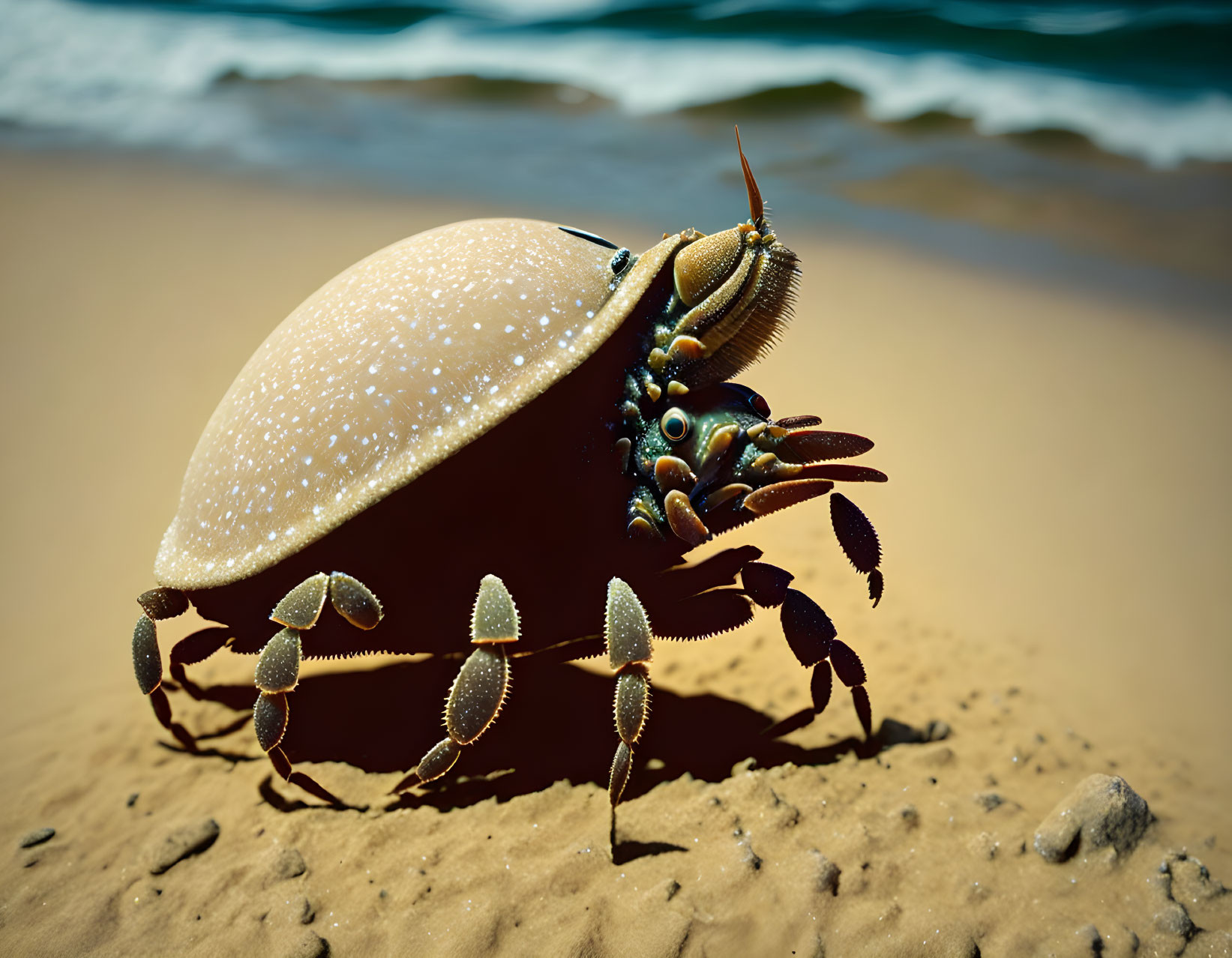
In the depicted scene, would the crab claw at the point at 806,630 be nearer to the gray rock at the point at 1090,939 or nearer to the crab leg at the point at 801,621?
the crab leg at the point at 801,621

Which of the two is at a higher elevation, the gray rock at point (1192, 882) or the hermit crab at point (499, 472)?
the hermit crab at point (499, 472)

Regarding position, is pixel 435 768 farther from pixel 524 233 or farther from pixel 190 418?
pixel 190 418

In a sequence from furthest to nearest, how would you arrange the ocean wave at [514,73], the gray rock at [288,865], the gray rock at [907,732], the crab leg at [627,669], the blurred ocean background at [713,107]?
the ocean wave at [514,73]
the blurred ocean background at [713,107]
the gray rock at [907,732]
the gray rock at [288,865]
the crab leg at [627,669]

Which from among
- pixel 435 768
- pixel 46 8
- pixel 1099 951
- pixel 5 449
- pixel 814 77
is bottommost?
pixel 1099 951

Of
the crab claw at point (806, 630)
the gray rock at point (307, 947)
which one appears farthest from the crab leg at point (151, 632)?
the crab claw at point (806, 630)

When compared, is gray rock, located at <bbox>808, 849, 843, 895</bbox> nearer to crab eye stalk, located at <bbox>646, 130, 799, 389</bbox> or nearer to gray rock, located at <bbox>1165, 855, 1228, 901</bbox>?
gray rock, located at <bbox>1165, 855, 1228, 901</bbox>

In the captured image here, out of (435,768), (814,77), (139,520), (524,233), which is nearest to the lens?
(435,768)

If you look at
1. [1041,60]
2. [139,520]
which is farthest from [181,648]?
[1041,60]
